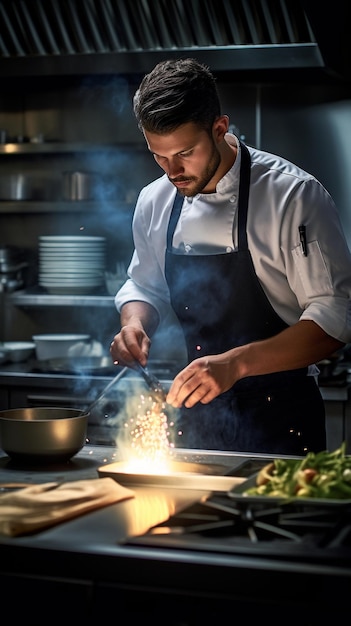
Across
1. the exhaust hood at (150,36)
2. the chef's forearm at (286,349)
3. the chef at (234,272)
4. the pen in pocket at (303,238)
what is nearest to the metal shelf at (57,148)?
the exhaust hood at (150,36)

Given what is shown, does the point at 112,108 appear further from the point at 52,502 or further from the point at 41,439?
the point at 52,502

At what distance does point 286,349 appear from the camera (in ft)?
8.77

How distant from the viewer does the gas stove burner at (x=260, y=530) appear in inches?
60.0

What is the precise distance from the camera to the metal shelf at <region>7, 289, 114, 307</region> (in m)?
4.68

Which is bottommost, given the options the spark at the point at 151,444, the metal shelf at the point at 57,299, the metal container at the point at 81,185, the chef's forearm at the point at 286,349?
the spark at the point at 151,444

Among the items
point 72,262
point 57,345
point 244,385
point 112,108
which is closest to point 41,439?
point 244,385

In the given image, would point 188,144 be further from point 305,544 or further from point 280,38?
point 280,38

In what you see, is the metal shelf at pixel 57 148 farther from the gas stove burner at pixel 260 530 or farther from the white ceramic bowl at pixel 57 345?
the gas stove burner at pixel 260 530

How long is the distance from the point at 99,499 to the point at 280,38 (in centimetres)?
303

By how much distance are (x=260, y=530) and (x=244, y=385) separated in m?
1.28

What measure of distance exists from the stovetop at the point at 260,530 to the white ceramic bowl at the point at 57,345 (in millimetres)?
2872

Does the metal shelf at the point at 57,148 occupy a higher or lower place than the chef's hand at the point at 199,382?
higher

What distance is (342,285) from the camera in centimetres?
276

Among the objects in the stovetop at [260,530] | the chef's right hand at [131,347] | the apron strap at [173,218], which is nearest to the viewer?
the stovetop at [260,530]
